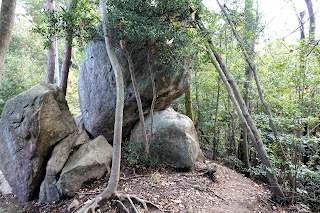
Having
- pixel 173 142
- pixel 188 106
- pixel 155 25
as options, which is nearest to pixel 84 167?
pixel 173 142

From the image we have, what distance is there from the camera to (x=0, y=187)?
649 centimetres

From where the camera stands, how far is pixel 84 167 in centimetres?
506

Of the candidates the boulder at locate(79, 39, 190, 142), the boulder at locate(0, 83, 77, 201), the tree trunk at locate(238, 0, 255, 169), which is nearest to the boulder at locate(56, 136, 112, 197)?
the boulder at locate(0, 83, 77, 201)

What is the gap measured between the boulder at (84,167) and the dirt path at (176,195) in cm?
24

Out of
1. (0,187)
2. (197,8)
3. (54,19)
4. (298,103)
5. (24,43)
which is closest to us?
(54,19)

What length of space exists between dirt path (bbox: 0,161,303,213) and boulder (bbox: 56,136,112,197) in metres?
0.24

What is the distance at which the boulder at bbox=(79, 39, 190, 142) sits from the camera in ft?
20.9

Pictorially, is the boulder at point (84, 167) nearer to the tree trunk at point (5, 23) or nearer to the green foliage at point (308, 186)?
the tree trunk at point (5, 23)

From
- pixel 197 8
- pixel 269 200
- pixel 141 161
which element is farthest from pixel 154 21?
pixel 269 200

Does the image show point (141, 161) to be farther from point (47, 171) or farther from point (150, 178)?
point (47, 171)

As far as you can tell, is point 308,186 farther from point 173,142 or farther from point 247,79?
Answer: point 247,79

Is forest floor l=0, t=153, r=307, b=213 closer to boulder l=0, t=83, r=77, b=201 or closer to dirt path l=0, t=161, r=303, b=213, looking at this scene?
dirt path l=0, t=161, r=303, b=213

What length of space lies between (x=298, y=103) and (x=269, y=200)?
299 cm

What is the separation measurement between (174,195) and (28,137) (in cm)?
476
